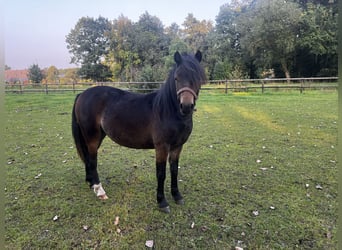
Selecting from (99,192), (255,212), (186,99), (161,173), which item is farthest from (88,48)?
(255,212)

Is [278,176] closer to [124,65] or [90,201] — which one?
[90,201]

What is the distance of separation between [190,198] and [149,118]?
1.06 meters

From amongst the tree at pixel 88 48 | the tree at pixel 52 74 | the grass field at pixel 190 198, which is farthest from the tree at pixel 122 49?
the grass field at pixel 190 198

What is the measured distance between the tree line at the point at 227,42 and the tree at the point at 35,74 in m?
6.69

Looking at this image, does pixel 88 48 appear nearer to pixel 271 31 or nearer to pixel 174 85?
pixel 271 31

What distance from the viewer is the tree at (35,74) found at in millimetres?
25891

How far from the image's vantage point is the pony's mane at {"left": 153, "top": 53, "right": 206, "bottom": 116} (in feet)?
A: 6.97

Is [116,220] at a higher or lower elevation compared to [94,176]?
lower

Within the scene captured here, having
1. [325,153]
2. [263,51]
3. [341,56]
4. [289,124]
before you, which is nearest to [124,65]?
[263,51]

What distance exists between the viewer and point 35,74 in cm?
2658

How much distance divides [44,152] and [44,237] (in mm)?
2690

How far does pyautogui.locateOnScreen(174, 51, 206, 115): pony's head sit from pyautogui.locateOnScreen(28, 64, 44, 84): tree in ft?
91.9

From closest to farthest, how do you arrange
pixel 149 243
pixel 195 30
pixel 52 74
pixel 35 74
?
pixel 149 243, pixel 35 74, pixel 52 74, pixel 195 30

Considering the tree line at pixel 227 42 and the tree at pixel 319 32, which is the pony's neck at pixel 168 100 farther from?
the tree at pixel 319 32
